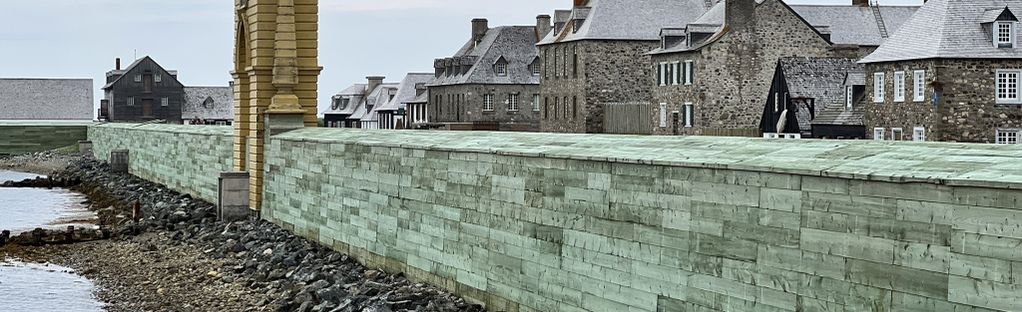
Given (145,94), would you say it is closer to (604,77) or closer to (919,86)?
(604,77)

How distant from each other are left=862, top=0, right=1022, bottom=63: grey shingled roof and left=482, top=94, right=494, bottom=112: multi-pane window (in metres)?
43.3

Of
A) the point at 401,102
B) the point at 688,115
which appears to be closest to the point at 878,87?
the point at 688,115

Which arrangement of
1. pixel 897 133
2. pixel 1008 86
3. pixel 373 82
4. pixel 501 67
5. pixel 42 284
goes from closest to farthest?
pixel 42 284 < pixel 1008 86 < pixel 897 133 < pixel 501 67 < pixel 373 82

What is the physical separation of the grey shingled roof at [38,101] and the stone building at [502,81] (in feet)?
158

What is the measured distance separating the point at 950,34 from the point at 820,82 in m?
10.2

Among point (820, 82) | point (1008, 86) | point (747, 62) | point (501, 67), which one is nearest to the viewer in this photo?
point (1008, 86)

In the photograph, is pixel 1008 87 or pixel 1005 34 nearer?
pixel 1005 34

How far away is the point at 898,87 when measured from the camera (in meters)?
50.9

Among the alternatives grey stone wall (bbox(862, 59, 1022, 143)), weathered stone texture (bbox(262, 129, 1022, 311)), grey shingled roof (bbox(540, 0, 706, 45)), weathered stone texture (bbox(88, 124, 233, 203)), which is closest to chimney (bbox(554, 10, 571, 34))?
grey shingled roof (bbox(540, 0, 706, 45))

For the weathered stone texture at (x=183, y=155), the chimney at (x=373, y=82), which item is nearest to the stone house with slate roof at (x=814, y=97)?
the weathered stone texture at (x=183, y=155)

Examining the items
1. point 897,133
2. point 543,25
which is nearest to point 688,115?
point 897,133

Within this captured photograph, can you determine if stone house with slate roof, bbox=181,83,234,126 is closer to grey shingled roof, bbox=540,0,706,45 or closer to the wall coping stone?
grey shingled roof, bbox=540,0,706,45

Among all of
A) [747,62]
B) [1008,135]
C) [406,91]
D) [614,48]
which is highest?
[614,48]

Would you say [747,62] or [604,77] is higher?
[747,62]
